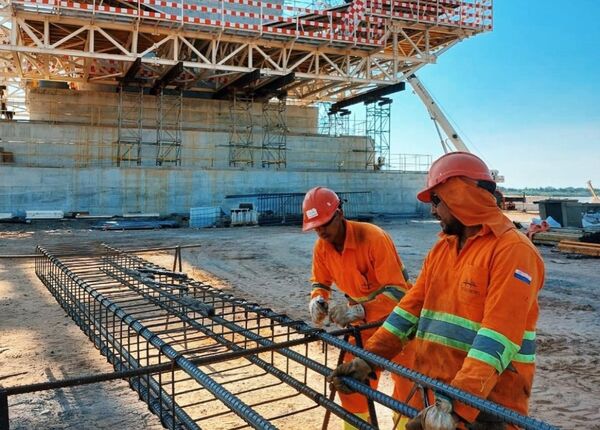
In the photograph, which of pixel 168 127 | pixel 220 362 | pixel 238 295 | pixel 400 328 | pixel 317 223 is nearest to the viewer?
pixel 400 328

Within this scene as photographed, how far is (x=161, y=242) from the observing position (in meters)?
15.3

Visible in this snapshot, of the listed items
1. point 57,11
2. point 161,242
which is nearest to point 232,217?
point 161,242

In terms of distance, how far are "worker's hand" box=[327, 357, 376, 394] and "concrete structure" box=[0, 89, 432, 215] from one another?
2129cm

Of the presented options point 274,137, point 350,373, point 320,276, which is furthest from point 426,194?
point 274,137

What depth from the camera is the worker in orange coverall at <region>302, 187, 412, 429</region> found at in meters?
3.22

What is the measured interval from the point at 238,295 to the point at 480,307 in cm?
670

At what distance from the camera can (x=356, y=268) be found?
11.0 feet

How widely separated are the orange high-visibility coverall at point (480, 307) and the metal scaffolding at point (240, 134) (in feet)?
79.8

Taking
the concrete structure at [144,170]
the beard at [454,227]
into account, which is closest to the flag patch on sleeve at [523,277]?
the beard at [454,227]

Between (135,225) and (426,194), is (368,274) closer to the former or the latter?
(426,194)

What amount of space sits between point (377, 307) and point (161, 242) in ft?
42.7

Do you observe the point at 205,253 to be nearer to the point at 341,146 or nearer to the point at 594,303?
the point at 594,303

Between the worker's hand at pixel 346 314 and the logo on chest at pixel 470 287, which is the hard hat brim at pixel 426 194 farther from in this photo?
the worker's hand at pixel 346 314

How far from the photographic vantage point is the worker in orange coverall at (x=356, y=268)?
127 inches
